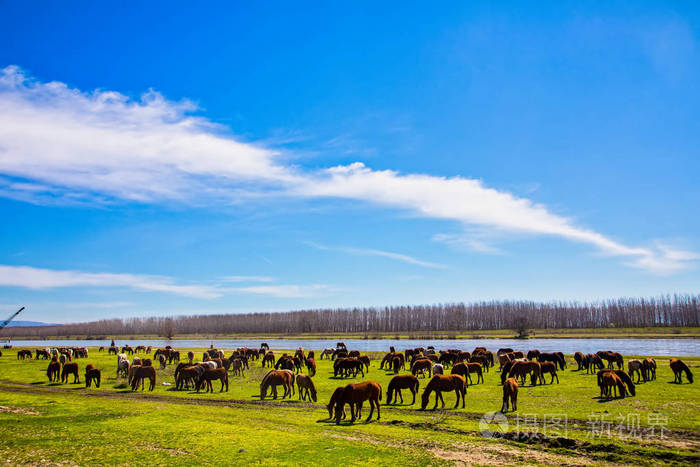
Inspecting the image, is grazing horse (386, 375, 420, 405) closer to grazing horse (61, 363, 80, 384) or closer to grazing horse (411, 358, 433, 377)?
grazing horse (411, 358, 433, 377)

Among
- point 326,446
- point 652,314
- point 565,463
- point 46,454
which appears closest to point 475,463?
point 565,463

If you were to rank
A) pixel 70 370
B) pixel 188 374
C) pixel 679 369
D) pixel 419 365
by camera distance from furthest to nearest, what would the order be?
pixel 70 370 → pixel 419 365 → pixel 188 374 → pixel 679 369

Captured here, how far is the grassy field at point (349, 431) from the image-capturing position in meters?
11.8

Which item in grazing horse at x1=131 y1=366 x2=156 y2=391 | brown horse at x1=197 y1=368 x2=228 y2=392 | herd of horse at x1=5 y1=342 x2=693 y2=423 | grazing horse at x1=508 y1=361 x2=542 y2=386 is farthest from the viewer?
grazing horse at x1=131 y1=366 x2=156 y2=391

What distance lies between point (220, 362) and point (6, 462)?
26.2m

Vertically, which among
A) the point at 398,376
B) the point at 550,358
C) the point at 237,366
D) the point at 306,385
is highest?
the point at 398,376

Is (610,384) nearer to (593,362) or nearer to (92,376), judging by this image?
(593,362)

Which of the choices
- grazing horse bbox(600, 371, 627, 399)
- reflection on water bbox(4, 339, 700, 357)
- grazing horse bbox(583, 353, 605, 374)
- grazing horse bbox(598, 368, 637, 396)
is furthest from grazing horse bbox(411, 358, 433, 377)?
reflection on water bbox(4, 339, 700, 357)

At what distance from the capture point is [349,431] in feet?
49.9

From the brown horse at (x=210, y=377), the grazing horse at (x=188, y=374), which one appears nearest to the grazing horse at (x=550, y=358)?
the brown horse at (x=210, y=377)

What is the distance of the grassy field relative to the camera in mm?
11797

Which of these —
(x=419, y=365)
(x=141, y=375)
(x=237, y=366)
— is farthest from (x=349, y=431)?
(x=237, y=366)

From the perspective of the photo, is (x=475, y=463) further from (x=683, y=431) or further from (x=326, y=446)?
(x=683, y=431)

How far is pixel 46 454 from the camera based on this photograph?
12.4 meters
